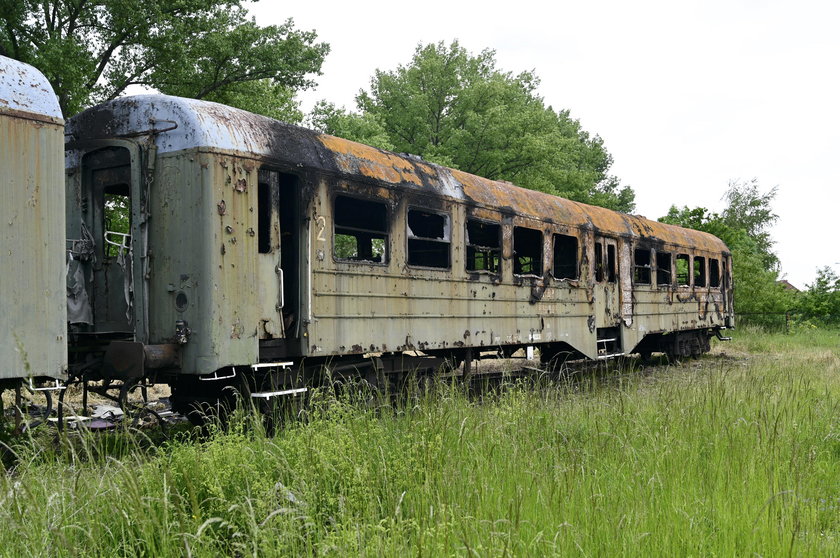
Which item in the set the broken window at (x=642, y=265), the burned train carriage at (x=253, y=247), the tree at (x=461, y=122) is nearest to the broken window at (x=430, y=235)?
the burned train carriage at (x=253, y=247)

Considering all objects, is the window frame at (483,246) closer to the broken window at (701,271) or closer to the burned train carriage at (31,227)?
the burned train carriage at (31,227)

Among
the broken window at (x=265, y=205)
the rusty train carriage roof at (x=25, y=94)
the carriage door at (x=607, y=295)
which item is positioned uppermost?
the rusty train carriage roof at (x=25, y=94)

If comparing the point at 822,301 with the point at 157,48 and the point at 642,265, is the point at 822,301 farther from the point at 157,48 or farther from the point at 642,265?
the point at 157,48

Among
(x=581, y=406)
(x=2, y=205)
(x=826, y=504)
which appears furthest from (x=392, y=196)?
(x=826, y=504)

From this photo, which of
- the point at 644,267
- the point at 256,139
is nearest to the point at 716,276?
the point at 644,267

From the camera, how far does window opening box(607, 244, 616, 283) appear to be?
1336cm

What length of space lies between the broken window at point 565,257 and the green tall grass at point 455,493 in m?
6.67

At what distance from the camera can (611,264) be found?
531 inches

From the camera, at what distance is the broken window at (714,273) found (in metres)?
18.7

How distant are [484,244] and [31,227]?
6670mm

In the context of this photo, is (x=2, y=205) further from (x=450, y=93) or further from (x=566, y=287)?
(x=450, y=93)

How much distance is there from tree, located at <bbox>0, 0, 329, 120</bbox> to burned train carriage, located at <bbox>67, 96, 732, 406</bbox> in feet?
29.1

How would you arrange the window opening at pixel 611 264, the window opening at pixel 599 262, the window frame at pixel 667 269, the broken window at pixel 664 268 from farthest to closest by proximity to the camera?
the broken window at pixel 664 268 → the window frame at pixel 667 269 → the window opening at pixel 611 264 → the window opening at pixel 599 262

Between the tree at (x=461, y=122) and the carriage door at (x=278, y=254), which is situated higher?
the tree at (x=461, y=122)
